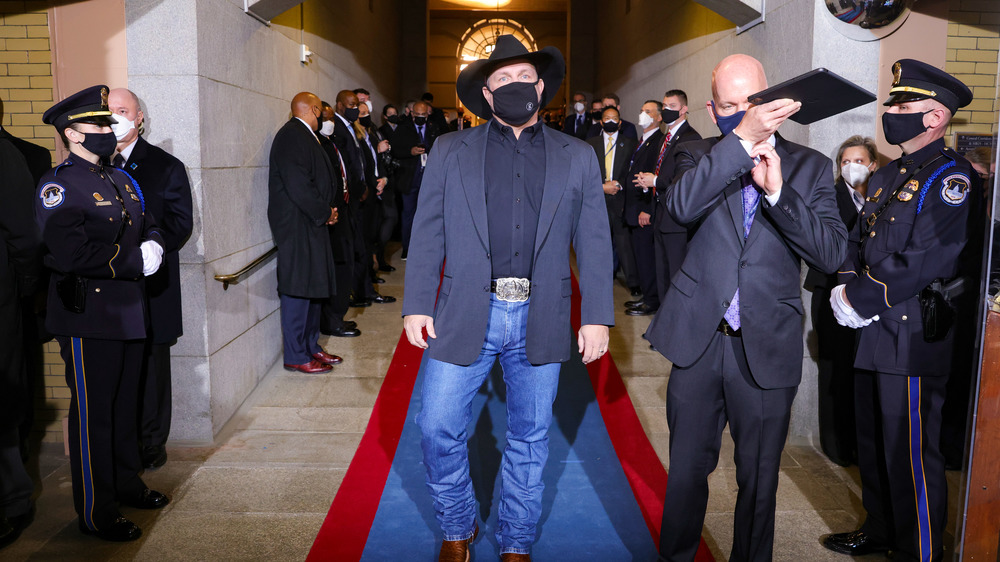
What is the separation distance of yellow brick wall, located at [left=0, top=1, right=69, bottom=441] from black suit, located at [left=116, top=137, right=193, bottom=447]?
909mm

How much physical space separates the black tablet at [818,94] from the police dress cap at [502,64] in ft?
2.53

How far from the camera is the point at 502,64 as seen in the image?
→ 273cm

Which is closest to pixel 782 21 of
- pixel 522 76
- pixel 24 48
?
pixel 522 76

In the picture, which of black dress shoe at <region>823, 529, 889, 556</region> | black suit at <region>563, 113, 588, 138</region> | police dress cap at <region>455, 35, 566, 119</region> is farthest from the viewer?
black suit at <region>563, 113, 588, 138</region>

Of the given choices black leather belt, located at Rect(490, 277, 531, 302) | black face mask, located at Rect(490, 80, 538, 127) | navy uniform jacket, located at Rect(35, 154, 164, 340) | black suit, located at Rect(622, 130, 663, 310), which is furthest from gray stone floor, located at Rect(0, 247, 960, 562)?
black suit, located at Rect(622, 130, 663, 310)

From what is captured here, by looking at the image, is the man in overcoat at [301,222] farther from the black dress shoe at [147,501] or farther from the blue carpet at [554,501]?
the black dress shoe at [147,501]

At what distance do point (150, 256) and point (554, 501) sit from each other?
80.5 inches

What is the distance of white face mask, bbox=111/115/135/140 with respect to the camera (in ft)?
12.2

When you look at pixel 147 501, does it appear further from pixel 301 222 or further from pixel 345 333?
pixel 345 333

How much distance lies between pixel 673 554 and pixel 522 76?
5.48 ft

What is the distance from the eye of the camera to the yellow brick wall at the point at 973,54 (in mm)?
3938

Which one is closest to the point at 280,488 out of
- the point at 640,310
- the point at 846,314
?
the point at 846,314

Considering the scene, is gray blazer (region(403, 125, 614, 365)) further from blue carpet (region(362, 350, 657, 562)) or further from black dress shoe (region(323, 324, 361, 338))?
black dress shoe (region(323, 324, 361, 338))

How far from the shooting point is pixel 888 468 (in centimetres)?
292
